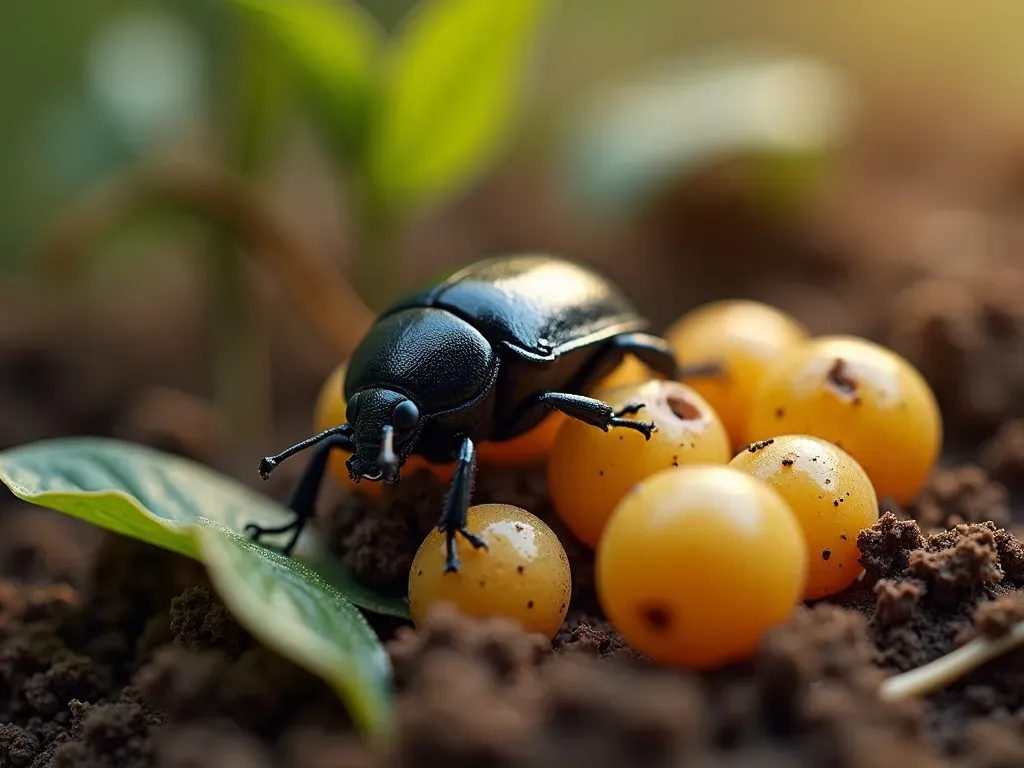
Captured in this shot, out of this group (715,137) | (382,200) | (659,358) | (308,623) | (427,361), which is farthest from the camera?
(715,137)

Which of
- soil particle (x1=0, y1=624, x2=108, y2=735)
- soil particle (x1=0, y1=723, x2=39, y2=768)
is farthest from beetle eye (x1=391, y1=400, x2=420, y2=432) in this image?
soil particle (x1=0, y1=723, x2=39, y2=768)

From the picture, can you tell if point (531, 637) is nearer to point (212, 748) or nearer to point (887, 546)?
point (212, 748)

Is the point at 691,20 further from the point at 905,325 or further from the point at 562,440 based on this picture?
the point at 562,440

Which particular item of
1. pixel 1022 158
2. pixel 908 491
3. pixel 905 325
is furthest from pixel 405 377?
pixel 1022 158

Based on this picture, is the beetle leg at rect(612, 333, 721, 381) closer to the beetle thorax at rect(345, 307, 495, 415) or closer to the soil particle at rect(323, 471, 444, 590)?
the beetle thorax at rect(345, 307, 495, 415)

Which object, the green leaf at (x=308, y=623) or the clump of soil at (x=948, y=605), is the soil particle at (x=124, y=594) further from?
the clump of soil at (x=948, y=605)

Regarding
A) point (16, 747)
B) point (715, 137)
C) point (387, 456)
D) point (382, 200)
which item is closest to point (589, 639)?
point (387, 456)
